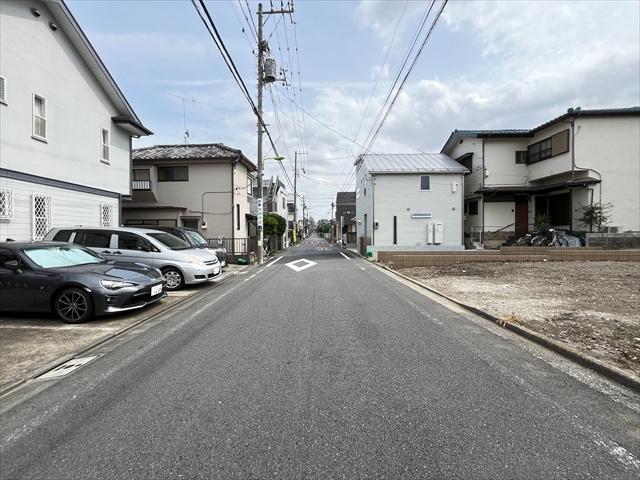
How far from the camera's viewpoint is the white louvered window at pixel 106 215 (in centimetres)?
1291

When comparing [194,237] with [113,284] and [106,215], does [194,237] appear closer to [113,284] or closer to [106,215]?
[106,215]

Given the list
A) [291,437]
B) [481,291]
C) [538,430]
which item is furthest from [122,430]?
[481,291]

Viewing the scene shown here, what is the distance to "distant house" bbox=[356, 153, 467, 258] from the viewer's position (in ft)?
74.3

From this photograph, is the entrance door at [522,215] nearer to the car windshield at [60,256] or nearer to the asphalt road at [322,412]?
the asphalt road at [322,412]

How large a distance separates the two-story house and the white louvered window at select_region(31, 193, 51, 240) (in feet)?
0.08

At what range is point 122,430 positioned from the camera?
Result: 262 cm

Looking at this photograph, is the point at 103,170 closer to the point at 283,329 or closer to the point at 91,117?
the point at 91,117

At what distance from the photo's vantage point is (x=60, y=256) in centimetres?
618

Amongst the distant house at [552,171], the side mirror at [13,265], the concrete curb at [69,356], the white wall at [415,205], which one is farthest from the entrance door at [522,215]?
the side mirror at [13,265]

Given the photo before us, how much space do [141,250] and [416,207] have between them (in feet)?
58.6

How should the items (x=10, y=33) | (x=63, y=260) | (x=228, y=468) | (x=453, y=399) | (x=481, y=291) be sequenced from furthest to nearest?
(x=10, y=33) < (x=481, y=291) < (x=63, y=260) < (x=453, y=399) < (x=228, y=468)

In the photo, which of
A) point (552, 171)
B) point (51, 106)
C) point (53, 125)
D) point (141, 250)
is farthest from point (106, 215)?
point (552, 171)

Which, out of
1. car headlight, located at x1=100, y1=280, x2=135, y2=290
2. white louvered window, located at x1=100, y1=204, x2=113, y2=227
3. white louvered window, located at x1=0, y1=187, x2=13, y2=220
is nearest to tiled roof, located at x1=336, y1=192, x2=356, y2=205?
white louvered window, located at x1=100, y1=204, x2=113, y2=227

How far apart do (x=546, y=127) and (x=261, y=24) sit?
688 inches
